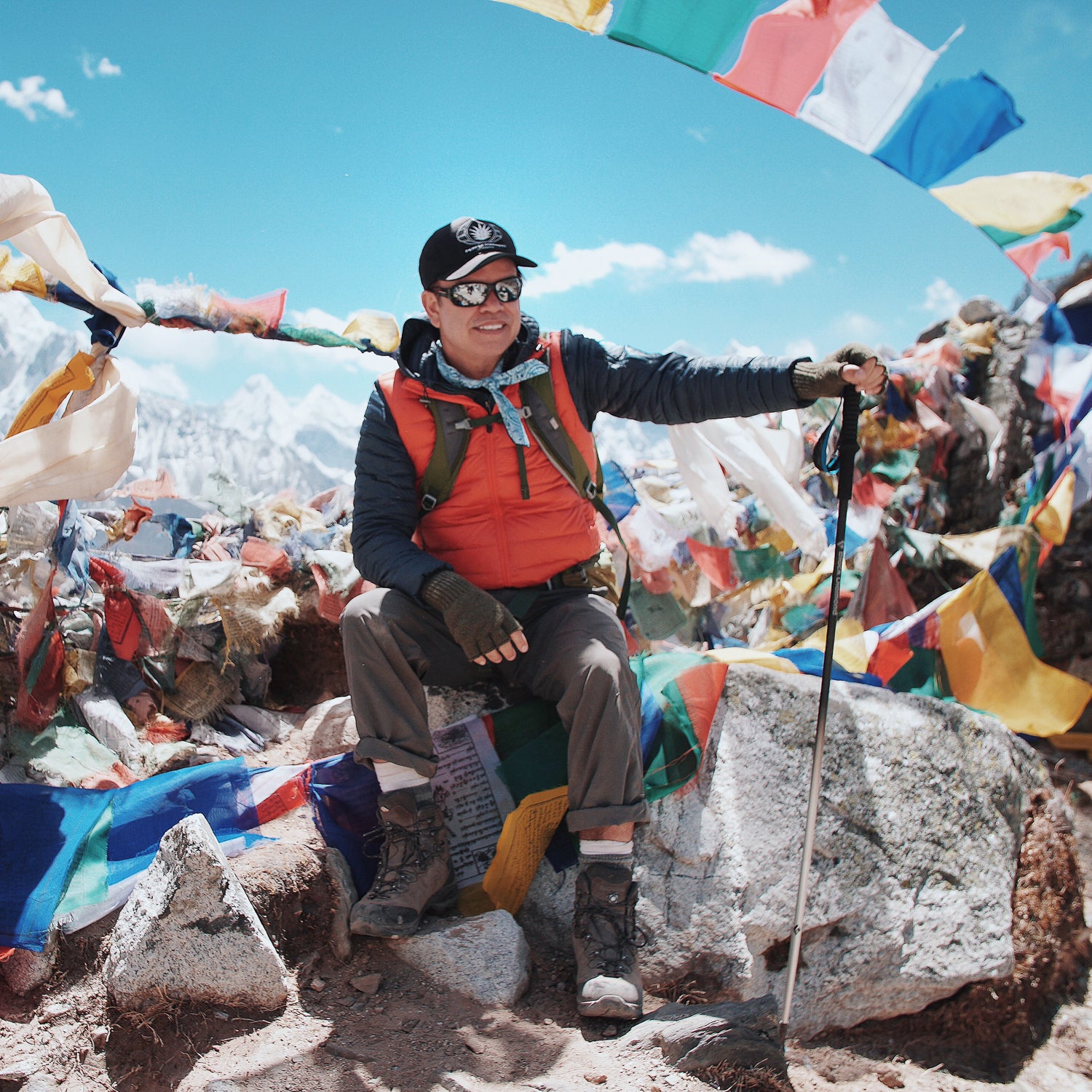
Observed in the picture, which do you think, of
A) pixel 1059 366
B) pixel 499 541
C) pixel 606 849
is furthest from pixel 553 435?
pixel 1059 366

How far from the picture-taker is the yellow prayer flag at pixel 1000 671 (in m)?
3.93

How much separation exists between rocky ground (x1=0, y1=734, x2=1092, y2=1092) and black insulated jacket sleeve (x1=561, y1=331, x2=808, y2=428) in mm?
1906

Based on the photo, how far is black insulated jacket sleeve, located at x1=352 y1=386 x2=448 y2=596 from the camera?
2871 millimetres

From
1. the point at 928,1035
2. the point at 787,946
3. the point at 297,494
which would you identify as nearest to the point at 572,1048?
the point at 787,946

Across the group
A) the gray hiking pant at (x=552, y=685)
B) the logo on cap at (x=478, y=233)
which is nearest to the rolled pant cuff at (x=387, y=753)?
the gray hiking pant at (x=552, y=685)

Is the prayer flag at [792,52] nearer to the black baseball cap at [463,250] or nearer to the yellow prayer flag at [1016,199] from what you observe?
the yellow prayer flag at [1016,199]

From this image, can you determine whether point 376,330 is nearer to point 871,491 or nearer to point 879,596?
point 879,596

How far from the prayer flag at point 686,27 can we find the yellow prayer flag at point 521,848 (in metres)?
2.85

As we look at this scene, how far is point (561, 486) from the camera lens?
10.2 feet

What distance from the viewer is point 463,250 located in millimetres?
2932

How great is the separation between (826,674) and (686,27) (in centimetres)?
249

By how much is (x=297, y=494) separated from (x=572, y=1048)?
6.08 m

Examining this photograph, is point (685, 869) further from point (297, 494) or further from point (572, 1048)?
point (297, 494)

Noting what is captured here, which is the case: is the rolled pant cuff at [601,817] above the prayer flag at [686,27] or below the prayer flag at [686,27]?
below
